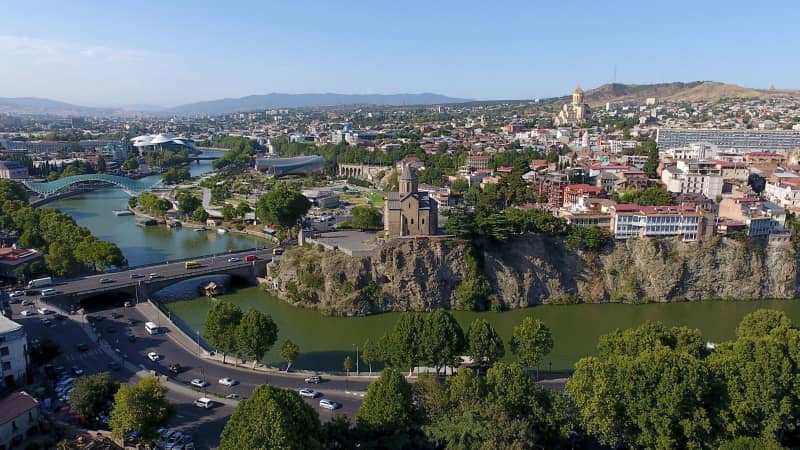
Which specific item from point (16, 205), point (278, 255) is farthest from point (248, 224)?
point (16, 205)

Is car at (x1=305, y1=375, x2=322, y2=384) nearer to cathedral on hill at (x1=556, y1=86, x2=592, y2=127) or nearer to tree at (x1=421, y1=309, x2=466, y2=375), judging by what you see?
tree at (x1=421, y1=309, x2=466, y2=375)

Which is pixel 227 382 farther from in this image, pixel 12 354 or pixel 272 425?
pixel 12 354

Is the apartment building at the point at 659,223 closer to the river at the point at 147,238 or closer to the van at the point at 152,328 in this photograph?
the van at the point at 152,328

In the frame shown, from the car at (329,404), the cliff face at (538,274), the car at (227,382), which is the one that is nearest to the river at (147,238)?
A: the cliff face at (538,274)

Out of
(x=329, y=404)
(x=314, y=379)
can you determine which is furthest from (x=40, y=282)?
(x=329, y=404)

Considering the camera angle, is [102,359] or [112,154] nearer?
[102,359]

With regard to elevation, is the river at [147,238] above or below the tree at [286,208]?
below

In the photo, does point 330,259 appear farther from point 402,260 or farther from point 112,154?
point 112,154
